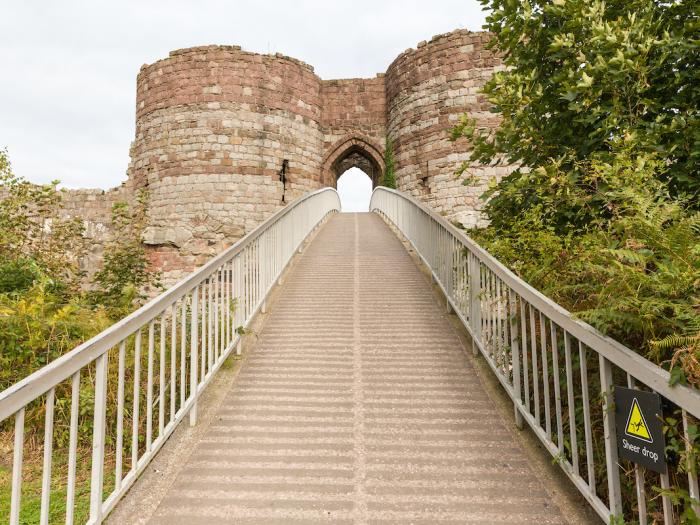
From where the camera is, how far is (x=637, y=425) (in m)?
1.86

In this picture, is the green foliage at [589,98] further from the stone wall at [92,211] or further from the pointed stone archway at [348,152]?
the stone wall at [92,211]

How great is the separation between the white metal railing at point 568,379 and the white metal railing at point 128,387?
2.31 meters

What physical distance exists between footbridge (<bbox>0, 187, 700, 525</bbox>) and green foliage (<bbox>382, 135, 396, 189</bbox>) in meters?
12.1

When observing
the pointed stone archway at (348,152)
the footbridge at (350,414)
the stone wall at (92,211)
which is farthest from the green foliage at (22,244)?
the pointed stone archway at (348,152)

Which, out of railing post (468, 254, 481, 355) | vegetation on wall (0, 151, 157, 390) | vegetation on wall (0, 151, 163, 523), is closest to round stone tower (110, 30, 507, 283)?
vegetation on wall (0, 151, 157, 390)

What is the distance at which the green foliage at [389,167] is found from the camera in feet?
56.6

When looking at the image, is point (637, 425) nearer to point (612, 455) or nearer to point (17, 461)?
point (612, 455)

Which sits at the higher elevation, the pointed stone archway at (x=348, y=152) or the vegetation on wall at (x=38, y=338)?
the pointed stone archway at (x=348, y=152)

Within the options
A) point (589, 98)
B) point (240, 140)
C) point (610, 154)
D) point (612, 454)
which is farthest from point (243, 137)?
point (612, 454)

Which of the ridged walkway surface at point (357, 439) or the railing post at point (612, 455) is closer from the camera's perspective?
the railing post at point (612, 455)

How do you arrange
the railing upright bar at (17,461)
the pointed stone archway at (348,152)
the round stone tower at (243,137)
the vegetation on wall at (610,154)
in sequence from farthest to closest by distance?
1. the pointed stone archway at (348,152)
2. the round stone tower at (243,137)
3. the vegetation on wall at (610,154)
4. the railing upright bar at (17,461)

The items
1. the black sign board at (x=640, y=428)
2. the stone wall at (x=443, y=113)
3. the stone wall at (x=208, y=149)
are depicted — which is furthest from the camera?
the stone wall at (x=208, y=149)

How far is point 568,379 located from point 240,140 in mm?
14806

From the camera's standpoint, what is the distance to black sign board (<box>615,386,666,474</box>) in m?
1.76
